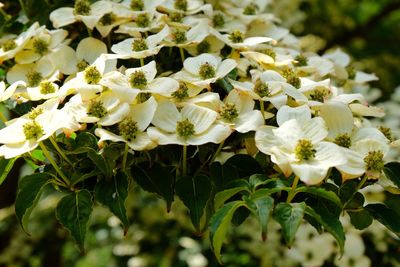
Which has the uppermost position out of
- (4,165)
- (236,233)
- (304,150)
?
(304,150)

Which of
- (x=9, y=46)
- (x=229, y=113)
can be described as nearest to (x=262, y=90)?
(x=229, y=113)

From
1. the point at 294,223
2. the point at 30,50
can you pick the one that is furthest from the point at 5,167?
the point at 294,223

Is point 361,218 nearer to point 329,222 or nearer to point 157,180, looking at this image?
point 329,222

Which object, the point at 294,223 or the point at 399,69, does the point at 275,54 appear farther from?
the point at 399,69

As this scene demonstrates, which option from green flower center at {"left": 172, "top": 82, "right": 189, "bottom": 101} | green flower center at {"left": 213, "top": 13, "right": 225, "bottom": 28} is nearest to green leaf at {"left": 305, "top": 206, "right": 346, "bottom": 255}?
green flower center at {"left": 172, "top": 82, "right": 189, "bottom": 101}

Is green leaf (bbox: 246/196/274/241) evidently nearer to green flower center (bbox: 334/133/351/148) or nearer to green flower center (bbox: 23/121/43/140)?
green flower center (bbox: 334/133/351/148)

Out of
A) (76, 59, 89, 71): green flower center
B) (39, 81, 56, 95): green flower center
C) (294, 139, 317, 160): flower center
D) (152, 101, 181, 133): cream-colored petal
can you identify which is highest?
(294, 139, 317, 160): flower center
